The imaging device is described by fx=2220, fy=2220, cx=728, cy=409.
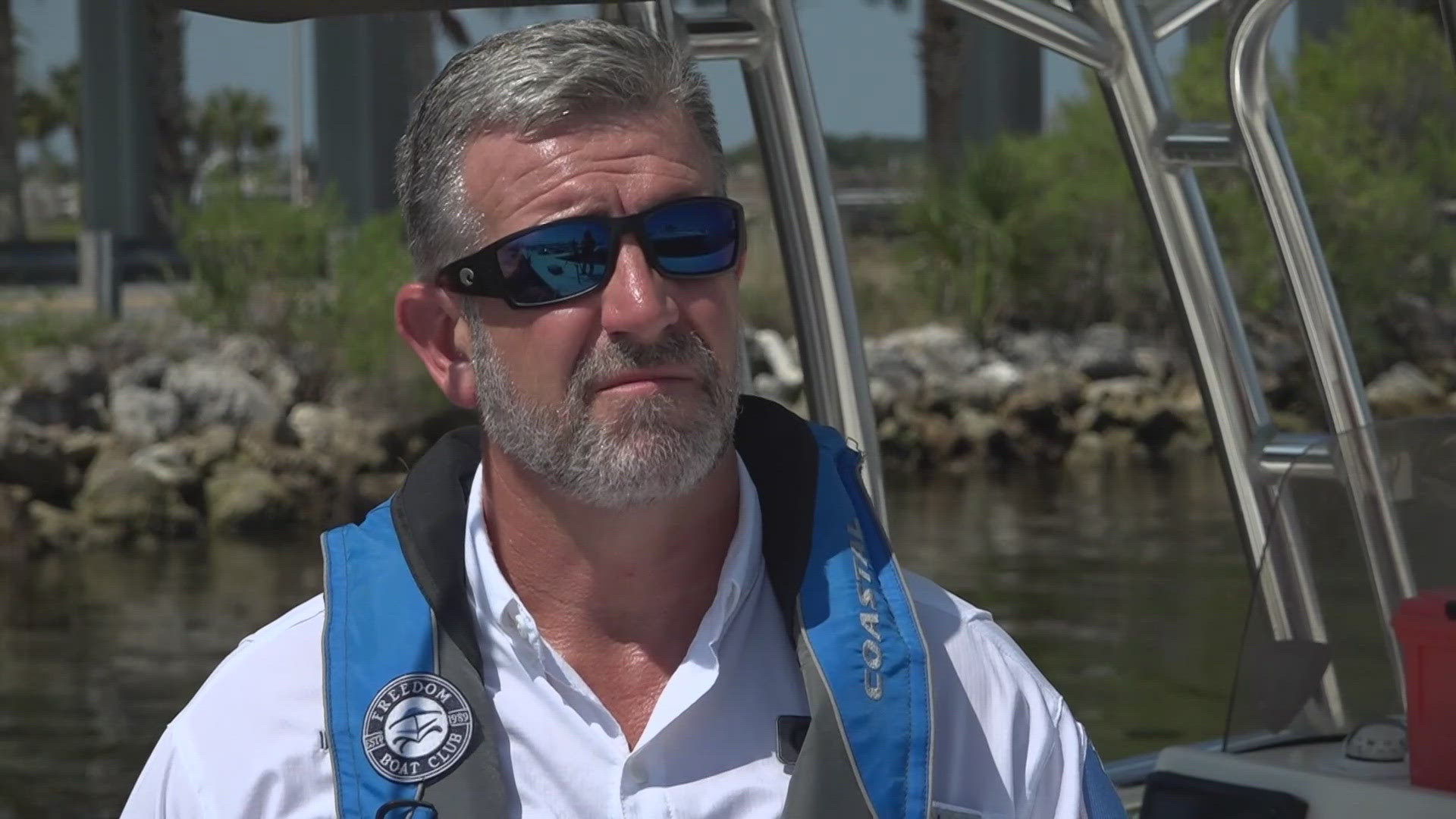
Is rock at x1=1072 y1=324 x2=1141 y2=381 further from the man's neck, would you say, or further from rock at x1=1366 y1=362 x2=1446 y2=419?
the man's neck

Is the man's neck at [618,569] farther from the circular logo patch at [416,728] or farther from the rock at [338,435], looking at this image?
the rock at [338,435]

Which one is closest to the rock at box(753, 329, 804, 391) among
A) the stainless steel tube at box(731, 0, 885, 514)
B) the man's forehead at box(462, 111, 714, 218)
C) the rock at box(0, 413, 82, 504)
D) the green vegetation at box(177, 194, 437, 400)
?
the green vegetation at box(177, 194, 437, 400)

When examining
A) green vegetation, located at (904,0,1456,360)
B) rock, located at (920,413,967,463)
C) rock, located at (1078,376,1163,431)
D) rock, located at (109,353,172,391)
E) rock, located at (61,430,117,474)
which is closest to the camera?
rock, located at (61,430,117,474)

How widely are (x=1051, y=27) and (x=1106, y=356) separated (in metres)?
17.2

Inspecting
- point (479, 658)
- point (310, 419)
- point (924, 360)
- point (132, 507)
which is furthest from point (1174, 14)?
point (924, 360)

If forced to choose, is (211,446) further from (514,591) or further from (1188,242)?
(514,591)

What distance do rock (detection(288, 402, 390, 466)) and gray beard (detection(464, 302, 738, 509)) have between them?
14260 mm

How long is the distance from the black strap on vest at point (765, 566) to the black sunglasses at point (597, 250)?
7.1 inches

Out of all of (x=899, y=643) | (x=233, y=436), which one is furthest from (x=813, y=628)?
(x=233, y=436)

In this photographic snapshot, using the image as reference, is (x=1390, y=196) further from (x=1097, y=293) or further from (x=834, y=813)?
(x=834, y=813)

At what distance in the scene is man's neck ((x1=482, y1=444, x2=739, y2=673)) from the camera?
1.81 metres

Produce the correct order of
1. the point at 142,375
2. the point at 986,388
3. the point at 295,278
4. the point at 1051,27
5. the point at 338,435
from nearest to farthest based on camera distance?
the point at 1051,27
the point at 338,435
the point at 142,375
the point at 295,278
the point at 986,388

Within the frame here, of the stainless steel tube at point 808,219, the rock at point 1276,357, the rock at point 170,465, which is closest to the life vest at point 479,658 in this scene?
the stainless steel tube at point 808,219

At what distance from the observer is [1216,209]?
20.2m
